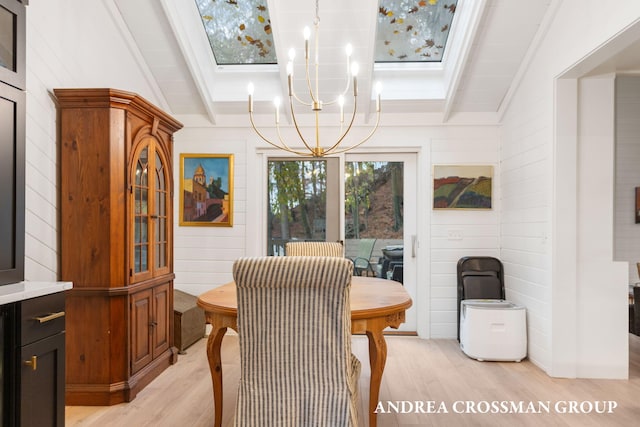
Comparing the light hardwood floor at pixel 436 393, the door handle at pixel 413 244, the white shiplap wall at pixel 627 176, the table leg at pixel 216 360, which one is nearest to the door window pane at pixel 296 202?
the door handle at pixel 413 244

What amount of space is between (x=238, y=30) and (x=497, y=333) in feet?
11.3

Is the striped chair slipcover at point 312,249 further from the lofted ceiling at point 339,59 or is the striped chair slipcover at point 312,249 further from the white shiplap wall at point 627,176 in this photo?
the white shiplap wall at point 627,176

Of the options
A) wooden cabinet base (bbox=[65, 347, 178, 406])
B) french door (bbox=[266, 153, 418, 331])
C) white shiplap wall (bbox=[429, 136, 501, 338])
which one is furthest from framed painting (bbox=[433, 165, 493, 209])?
wooden cabinet base (bbox=[65, 347, 178, 406])

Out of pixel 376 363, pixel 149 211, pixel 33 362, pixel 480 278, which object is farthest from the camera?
pixel 480 278

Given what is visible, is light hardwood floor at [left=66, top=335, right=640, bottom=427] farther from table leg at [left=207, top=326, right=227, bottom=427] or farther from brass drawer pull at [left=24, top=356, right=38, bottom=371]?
brass drawer pull at [left=24, top=356, right=38, bottom=371]

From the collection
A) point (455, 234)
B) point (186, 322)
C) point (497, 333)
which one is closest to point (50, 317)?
point (186, 322)

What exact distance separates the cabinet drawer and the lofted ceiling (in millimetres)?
2447

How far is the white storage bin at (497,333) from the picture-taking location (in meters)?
3.79

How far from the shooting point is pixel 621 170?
5137 mm

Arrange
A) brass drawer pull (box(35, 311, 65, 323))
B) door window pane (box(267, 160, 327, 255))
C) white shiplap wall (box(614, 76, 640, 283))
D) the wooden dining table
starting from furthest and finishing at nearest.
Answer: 1. white shiplap wall (box(614, 76, 640, 283))
2. door window pane (box(267, 160, 327, 255))
3. the wooden dining table
4. brass drawer pull (box(35, 311, 65, 323))

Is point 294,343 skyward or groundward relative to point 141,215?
groundward

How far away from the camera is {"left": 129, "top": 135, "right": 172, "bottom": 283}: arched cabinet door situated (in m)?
3.12

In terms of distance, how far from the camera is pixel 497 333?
12.5 feet

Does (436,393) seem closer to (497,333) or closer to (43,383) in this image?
(497,333)
